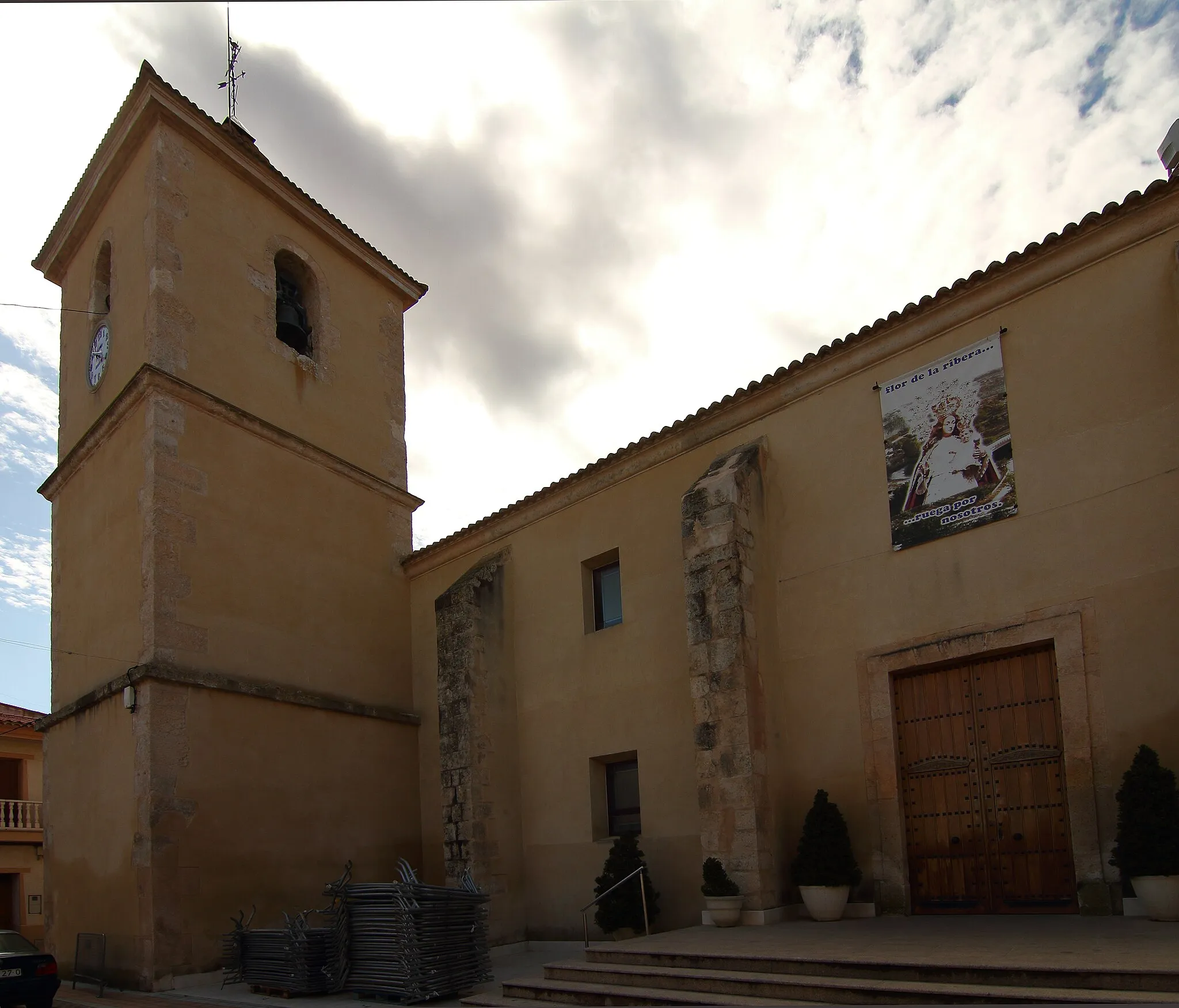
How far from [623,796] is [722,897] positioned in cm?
328

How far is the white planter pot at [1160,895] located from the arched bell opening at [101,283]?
619 inches

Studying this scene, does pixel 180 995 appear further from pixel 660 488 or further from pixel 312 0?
pixel 312 0

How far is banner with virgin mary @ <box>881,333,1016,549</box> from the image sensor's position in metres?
10.3

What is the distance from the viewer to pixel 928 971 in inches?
282

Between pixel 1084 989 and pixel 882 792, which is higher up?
pixel 882 792

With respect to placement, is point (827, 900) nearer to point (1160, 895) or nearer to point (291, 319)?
point (1160, 895)

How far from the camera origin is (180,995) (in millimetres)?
11891

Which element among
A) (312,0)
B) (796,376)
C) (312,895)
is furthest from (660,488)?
(312,0)

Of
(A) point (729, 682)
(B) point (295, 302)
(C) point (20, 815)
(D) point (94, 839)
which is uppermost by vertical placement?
(B) point (295, 302)

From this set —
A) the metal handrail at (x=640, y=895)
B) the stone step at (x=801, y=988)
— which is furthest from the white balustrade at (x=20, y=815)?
the stone step at (x=801, y=988)

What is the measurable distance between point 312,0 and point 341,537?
13.5 metres

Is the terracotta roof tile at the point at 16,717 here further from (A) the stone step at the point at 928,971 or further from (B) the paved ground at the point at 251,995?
(A) the stone step at the point at 928,971

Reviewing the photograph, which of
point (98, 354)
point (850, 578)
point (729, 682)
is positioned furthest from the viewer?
point (98, 354)

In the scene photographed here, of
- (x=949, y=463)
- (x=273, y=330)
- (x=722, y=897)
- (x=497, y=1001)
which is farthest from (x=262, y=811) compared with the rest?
(x=949, y=463)
